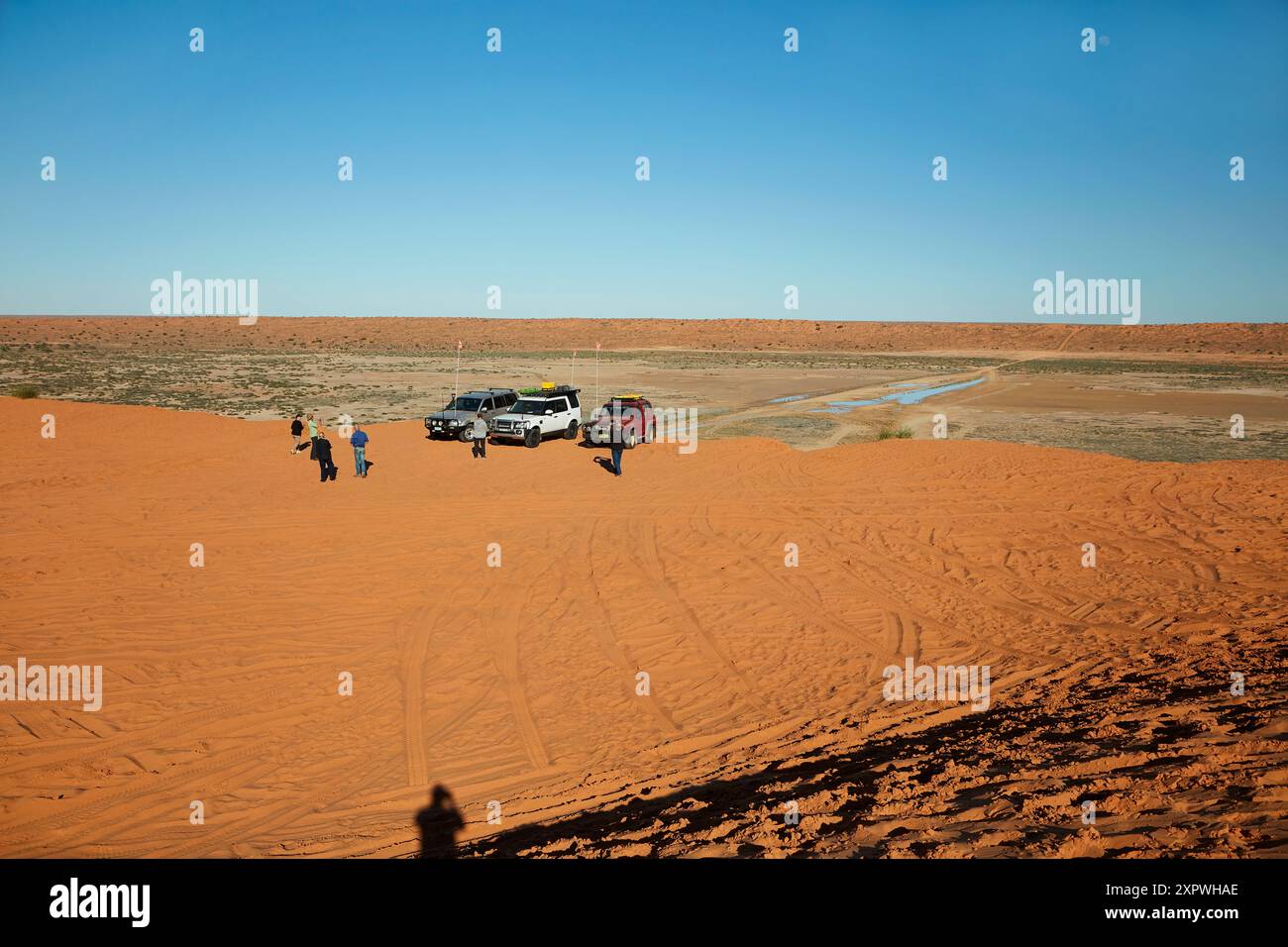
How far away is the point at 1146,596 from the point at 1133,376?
66.6m

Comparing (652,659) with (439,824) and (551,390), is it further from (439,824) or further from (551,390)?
(551,390)

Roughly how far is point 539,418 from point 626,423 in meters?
3.38

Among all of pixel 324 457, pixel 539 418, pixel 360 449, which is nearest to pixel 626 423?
pixel 539 418

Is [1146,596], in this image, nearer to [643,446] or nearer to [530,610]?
[530,610]

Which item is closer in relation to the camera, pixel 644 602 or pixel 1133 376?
pixel 644 602

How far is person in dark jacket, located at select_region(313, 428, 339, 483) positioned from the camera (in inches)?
830

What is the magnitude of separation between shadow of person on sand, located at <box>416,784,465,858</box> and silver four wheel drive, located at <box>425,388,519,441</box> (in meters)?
21.6

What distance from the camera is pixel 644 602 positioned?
13.1m

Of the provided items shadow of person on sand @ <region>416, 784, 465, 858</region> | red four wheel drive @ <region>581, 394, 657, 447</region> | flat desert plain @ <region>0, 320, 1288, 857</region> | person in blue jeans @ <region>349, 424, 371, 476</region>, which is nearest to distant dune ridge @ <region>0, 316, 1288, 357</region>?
red four wheel drive @ <region>581, 394, 657, 447</region>

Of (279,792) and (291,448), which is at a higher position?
(291,448)

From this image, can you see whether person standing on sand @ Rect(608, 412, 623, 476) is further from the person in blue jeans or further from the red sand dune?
the person in blue jeans

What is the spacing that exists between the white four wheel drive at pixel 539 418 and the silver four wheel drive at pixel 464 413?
65cm
